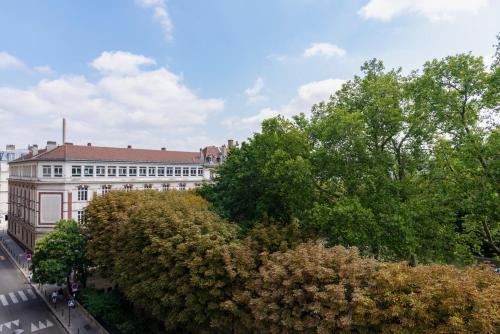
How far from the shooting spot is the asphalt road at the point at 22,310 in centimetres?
2680

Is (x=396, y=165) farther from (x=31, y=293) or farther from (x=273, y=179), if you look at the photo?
(x=31, y=293)

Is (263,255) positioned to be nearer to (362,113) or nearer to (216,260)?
(216,260)

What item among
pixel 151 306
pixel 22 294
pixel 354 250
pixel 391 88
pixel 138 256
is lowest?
pixel 22 294

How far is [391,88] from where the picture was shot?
2025cm

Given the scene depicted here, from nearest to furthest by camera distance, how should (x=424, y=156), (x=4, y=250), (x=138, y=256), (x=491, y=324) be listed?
(x=491, y=324) → (x=424, y=156) → (x=138, y=256) → (x=4, y=250)

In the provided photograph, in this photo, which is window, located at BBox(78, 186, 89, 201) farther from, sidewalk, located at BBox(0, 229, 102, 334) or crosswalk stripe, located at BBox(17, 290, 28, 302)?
crosswalk stripe, located at BBox(17, 290, 28, 302)

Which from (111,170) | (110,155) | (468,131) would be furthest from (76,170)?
(468,131)

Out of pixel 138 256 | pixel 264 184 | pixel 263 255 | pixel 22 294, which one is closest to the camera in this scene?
pixel 263 255

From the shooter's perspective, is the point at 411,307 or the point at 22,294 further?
the point at 22,294

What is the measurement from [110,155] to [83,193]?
731cm

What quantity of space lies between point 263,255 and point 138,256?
9.23 metres

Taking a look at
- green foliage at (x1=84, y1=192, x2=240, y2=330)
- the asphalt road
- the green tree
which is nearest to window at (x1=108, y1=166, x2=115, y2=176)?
the asphalt road

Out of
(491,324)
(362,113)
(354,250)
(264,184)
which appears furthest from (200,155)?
(491,324)

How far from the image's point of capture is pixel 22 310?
98.8 ft
